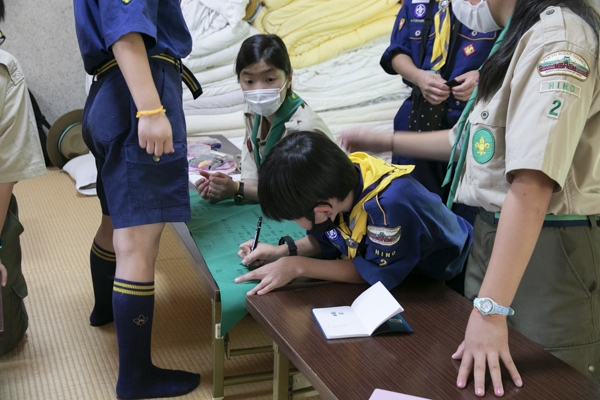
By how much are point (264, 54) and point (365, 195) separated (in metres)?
0.86

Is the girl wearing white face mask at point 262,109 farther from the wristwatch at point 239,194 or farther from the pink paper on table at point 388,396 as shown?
the pink paper on table at point 388,396

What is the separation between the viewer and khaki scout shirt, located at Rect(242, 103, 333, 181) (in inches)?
81.2

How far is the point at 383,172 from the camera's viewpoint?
1452 millimetres

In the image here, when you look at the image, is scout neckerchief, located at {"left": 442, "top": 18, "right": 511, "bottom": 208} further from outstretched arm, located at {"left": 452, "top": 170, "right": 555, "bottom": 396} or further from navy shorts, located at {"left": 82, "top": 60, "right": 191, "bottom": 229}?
navy shorts, located at {"left": 82, "top": 60, "right": 191, "bottom": 229}

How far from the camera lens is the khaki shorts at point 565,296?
1120 millimetres

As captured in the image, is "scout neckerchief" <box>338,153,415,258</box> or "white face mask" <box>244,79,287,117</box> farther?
"white face mask" <box>244,79,287,117</box>

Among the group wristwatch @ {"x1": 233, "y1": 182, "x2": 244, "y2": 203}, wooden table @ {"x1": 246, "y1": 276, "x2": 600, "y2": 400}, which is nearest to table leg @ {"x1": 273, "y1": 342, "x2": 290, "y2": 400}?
wooden table @ {"x1": 246, "y1": 276, "x2": 600, "y2": 400}

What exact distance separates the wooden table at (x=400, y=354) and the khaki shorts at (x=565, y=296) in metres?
0.06

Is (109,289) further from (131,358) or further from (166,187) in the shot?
(166,187)

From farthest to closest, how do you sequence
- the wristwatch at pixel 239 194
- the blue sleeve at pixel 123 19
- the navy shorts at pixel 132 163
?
the wristwatch at pixel 239 194, the navy shorts at pixel 132 163, the blue sleeve at pixel 123 19

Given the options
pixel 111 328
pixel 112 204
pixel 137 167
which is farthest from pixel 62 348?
pixel 137 167

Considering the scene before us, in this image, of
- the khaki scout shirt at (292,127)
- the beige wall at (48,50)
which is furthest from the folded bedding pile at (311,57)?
the khaki scout shirt at (292,127)

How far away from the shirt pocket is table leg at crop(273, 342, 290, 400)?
551 mm

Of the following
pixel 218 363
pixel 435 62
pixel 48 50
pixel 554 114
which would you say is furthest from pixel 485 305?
pixel 48 50
